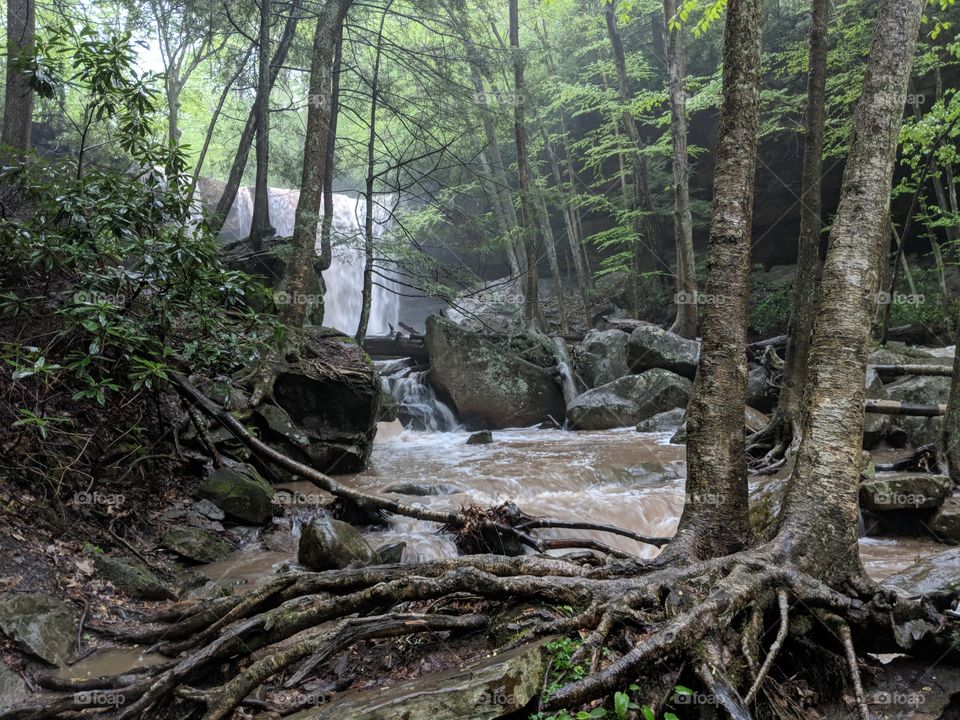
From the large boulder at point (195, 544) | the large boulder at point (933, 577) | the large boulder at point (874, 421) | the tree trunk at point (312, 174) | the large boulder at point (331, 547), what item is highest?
the tree trunk at point (312, 174)

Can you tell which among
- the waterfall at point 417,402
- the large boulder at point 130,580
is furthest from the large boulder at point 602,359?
the large boulder at point 130,580

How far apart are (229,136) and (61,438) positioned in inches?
1098

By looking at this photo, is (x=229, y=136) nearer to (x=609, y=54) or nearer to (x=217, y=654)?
(x=609, y=54)

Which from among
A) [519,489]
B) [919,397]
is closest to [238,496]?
[519,489]

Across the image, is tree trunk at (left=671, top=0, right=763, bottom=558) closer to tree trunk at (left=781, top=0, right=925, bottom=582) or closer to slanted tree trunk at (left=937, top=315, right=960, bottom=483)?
tree trunk at (left=781, top=0, right=925, bottom=582)

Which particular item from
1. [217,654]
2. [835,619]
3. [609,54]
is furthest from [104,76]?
[609,54]

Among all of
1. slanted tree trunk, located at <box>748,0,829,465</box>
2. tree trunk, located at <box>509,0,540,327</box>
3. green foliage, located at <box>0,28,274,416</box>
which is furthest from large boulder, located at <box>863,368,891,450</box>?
green foliage, located at <box>0,28,274,416</box>

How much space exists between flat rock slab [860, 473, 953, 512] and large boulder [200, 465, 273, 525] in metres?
6.58

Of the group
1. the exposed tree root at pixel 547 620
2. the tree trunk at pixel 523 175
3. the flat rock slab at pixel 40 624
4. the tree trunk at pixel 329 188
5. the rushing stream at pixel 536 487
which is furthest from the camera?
the tree trunk at pixel 523 175

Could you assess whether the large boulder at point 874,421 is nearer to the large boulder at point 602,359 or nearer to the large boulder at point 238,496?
the large boulder at point 602,359

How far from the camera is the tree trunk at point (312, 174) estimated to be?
9.34m

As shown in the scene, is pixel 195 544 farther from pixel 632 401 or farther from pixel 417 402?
pixel 632 401

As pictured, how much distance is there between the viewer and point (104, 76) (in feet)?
18.6

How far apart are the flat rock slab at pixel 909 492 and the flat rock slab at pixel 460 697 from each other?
5561mm
